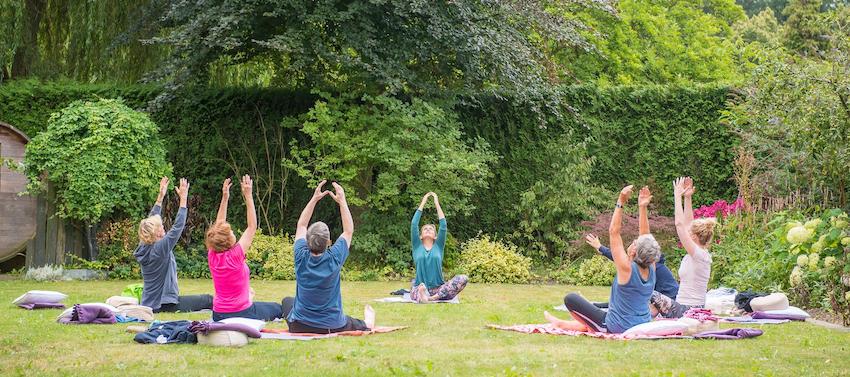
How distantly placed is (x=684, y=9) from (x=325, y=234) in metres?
21.4

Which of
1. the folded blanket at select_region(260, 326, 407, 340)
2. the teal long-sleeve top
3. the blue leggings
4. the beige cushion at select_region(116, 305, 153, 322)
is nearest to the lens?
the folded blanket at select_region(260, 326, 407, 340)

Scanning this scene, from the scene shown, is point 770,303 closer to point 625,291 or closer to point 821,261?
point 821,261

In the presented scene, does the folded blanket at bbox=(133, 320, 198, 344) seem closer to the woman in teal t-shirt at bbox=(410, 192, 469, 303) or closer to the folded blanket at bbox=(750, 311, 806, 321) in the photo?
the woman in teal t-shirt at bbox=(410, 192, 469, 303)

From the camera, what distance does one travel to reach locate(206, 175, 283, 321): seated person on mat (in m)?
9.70

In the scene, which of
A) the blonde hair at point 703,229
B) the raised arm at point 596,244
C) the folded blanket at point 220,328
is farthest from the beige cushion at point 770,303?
the folded blanket at point 220,328

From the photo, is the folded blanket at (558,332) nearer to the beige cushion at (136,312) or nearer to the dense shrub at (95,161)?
the beige cushion at (136,312)

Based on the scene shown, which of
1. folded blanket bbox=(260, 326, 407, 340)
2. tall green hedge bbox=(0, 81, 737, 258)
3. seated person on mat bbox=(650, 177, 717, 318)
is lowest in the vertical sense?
folded blanket bbox=(260, 326, 407, 340)

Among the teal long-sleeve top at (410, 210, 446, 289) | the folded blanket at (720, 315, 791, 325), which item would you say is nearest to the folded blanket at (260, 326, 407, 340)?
the teal long-sleeve top at (410, 210, 446, 289)

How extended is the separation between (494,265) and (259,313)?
22.9ft

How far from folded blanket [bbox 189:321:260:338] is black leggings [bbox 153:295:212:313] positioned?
118 inches

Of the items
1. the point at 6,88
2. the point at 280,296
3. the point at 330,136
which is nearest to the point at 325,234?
the point at 280,296

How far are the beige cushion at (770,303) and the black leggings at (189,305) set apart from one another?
232 inches

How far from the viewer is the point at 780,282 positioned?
1312cm

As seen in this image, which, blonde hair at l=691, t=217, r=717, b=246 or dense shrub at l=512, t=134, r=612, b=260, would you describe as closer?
blonde hair at l=691, t=217, r=717, b=246
